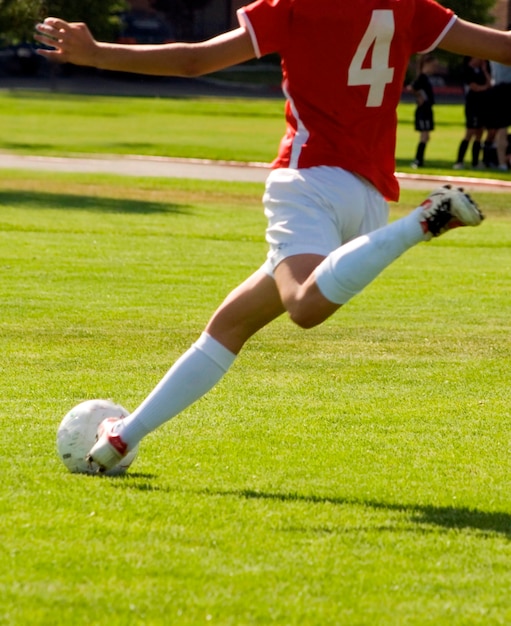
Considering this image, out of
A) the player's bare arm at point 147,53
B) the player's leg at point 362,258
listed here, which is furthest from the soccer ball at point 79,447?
the player's bare arm at point 147,53

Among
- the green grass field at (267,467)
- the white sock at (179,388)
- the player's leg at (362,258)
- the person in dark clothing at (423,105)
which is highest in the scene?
the player's leg at (362,258)

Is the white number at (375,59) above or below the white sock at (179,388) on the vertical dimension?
above

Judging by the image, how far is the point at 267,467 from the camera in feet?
20.1

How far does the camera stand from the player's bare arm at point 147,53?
17.4ft

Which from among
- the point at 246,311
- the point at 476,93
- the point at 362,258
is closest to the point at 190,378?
the point at 246,311

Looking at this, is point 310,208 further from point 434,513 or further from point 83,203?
point 83,203

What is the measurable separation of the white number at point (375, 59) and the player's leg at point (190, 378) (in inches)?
33.6

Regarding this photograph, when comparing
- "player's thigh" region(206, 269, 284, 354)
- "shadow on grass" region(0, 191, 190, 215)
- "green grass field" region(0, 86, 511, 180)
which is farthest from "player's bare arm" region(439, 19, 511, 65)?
"green grass field" region(0, 86, 511, 180)

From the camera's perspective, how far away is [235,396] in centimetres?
777

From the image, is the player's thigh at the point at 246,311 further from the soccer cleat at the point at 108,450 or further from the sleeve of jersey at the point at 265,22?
the sleeve of jersey at the point at 265,22

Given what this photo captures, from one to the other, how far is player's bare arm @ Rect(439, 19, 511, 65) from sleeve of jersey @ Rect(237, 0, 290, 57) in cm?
76

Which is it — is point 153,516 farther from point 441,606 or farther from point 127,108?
point 127,108

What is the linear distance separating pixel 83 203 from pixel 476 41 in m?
14.4

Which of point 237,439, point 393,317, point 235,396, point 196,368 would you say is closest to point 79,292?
point 393,317
